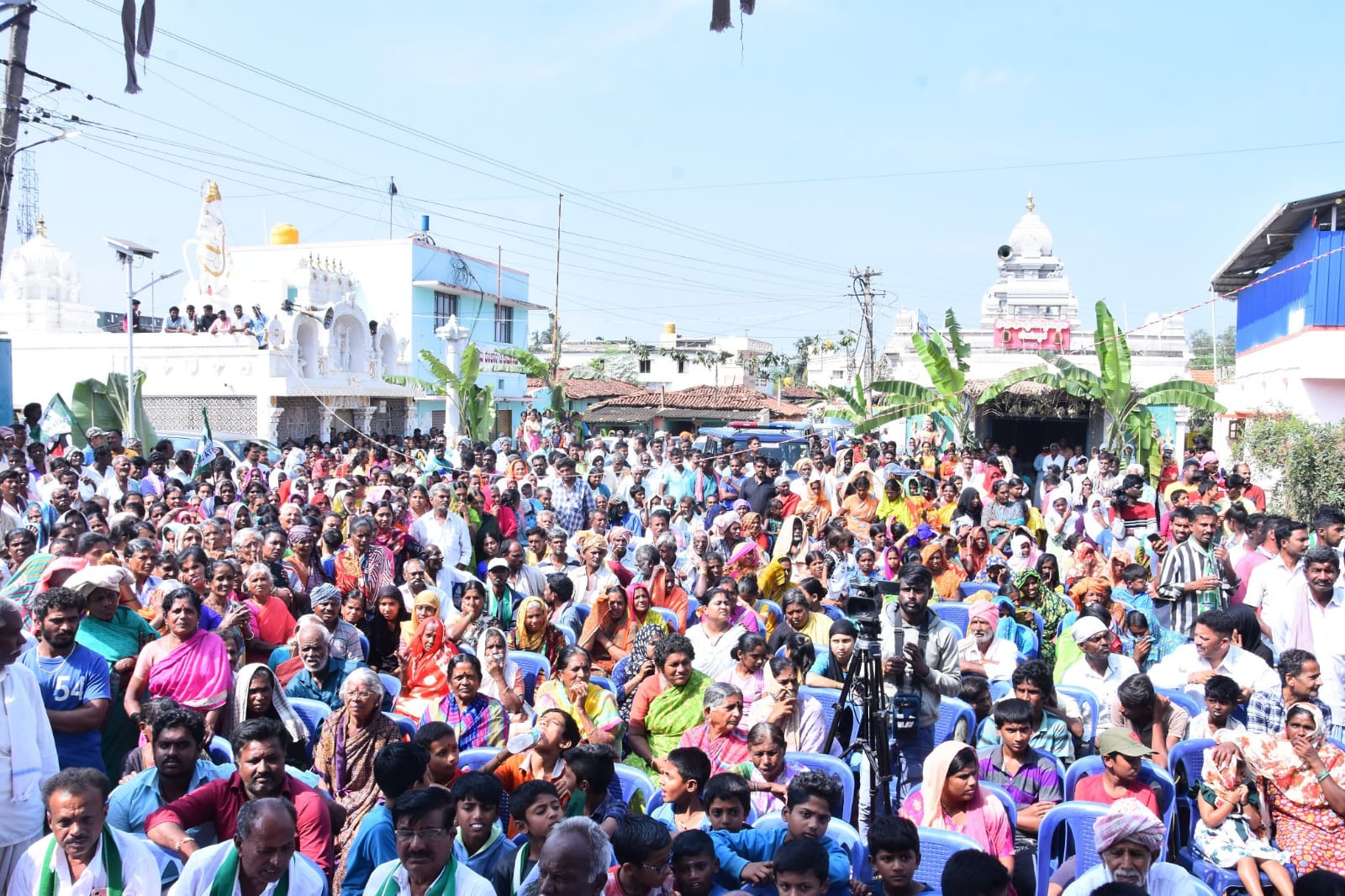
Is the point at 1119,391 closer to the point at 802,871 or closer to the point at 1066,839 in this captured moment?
the point at 1066,839

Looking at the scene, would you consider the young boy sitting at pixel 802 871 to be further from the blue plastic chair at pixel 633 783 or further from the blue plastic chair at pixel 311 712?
the blue plastic chair at pixel 311 712

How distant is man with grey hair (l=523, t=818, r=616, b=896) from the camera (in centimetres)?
304

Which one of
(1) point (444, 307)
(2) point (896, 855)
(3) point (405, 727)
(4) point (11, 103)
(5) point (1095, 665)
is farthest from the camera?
(1) point (444, 307)

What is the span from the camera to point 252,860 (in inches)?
119

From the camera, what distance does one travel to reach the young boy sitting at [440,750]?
3.88m

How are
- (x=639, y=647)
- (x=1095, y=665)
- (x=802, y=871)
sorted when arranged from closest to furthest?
(x=802, y=871)
(x=1095, y=665)
(x=639, y=647)

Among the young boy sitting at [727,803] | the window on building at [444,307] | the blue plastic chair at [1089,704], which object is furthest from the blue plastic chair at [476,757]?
the window on building at [444,307]

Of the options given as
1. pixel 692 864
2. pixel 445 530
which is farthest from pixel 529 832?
pixel 445 530

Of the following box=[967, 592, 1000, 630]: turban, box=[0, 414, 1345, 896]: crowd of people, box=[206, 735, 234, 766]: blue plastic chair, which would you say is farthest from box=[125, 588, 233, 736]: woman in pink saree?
box=[967, 592, 1000, 630]: turban

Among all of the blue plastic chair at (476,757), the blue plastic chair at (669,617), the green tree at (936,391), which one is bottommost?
the blue plastic chair at (476,757)

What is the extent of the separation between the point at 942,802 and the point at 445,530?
5046 mm

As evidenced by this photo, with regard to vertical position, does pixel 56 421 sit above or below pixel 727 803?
above

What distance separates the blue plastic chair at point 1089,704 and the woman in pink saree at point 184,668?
3802 millimetres

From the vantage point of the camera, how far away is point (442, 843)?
125 inches
